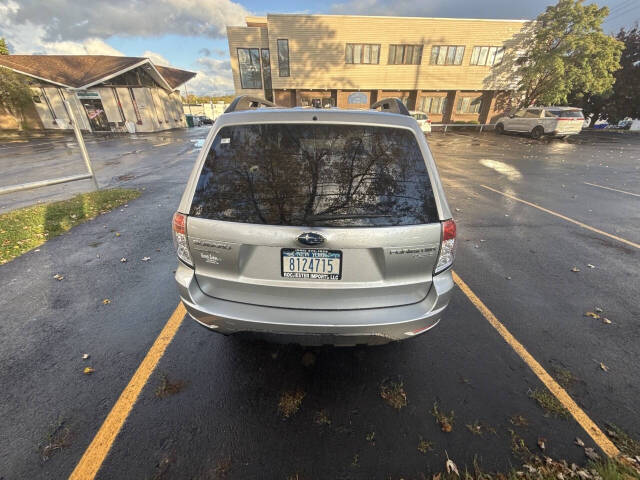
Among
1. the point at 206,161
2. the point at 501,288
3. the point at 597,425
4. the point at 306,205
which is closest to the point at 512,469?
the point at 597,425

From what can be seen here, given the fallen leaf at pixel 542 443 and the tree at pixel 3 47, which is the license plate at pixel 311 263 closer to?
the fallen leaf at pixel 542 443

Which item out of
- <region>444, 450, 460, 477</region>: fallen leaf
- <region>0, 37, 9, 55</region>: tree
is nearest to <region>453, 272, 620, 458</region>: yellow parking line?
<region>444, 450, 460, 477</region>: fallen leaf

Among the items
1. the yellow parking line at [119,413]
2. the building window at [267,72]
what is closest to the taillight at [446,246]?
the yellow parking line at [119,413]

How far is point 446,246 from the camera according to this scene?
6.72ft

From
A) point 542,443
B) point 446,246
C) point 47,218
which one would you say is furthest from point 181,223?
point 47,218

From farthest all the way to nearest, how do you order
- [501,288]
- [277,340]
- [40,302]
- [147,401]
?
[501,288] < [40,302] < [147,401] < [277,340]

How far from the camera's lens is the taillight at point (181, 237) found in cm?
205

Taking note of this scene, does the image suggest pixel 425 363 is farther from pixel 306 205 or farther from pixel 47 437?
pixel 47 437

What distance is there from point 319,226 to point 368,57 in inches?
1341

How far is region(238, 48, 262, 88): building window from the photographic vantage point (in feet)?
99.3

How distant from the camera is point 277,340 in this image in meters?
2.04

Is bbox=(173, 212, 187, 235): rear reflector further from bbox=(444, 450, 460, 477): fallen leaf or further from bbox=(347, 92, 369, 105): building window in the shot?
bbox=(347, 92, 369, 105): building window

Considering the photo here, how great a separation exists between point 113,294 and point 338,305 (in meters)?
3.18

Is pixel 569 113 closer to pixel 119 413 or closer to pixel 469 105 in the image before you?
pixel 469 105
